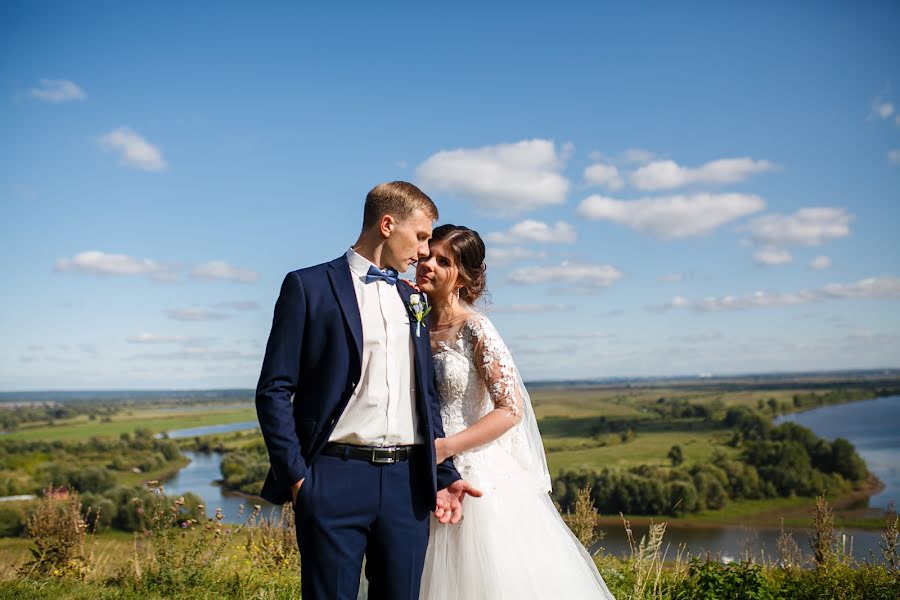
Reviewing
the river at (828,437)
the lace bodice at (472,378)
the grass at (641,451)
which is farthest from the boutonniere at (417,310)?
the grass at (641,451)

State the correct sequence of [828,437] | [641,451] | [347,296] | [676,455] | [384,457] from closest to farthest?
[384,457], [347,296], [676,455], [641,451], [828,437]

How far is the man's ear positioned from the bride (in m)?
0.59

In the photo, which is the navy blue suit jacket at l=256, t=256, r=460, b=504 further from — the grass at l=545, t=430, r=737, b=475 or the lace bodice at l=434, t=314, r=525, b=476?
the grass at l=545, t=430, r=737, b=475

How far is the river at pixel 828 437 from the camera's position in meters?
44.5

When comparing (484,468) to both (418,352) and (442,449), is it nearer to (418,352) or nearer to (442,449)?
(442,449)

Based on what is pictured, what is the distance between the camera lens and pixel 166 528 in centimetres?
682

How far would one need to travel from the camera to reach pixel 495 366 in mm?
3455

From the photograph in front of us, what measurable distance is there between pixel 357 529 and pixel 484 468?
2.89 feet

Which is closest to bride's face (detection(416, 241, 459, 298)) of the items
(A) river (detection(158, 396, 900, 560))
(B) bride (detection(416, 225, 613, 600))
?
(B) bride (detection(416, 225, 613, 600))

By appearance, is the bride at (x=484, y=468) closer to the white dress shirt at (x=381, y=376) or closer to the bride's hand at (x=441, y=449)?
the bride's hand at (x=441, y=449)

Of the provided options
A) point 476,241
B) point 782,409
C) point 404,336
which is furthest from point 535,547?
point 782,409

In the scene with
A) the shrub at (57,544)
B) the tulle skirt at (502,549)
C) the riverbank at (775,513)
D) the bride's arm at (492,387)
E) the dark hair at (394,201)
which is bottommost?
the riverbank at (775,513)

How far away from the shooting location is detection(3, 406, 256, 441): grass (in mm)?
102719

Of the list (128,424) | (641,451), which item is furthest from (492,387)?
(128,424)
